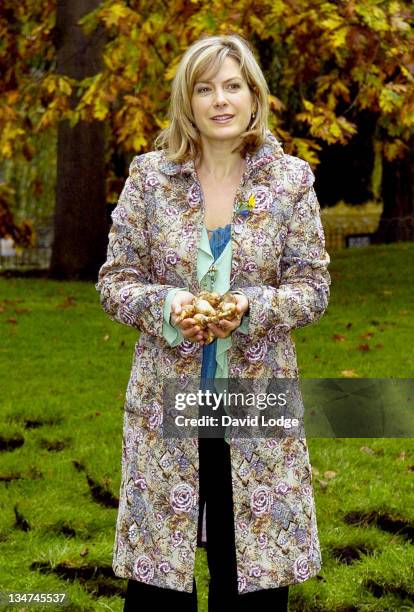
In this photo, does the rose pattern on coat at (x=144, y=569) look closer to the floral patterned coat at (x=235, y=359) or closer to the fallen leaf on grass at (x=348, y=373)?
the floral patterned coat at (x=235, y=359)

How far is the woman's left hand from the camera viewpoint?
263 centimetres

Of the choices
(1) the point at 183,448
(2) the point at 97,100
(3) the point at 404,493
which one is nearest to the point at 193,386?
(1) the point at 183,448

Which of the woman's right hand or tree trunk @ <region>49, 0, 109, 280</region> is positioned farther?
tree trunk @ <region>49, 0, 109, 280</region>

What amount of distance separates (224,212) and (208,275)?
0.19 m

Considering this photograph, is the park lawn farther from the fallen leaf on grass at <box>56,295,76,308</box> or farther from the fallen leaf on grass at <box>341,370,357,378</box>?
the fallen leaf on grass at <box>56,295,76,308</box>

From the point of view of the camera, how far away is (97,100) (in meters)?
9.33

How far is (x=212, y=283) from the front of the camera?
2803mm

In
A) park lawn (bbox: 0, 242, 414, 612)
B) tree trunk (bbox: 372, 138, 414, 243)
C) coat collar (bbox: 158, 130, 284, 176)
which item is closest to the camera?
coat collar (bbox: 158, 130, 284, 176)

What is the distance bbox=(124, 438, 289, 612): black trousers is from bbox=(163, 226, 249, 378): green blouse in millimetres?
234

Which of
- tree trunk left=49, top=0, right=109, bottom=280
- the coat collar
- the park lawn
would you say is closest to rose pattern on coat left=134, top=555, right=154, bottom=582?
the coat collar

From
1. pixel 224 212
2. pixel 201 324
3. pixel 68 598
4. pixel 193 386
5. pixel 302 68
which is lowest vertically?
pixel 68 598

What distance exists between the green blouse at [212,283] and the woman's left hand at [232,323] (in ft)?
0.23

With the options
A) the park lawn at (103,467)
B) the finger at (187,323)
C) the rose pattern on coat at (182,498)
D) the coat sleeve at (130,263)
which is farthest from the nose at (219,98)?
the park lawn at (103,467)

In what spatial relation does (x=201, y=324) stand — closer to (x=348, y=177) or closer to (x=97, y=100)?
(x=97, y=100)
